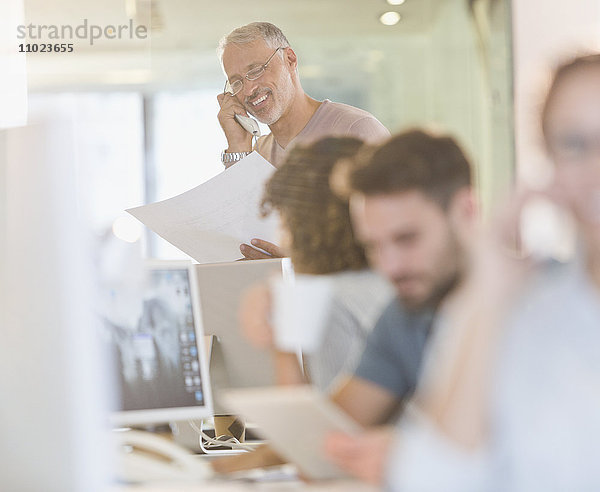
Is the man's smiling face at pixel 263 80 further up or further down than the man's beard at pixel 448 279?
further up

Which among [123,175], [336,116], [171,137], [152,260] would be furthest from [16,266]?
[171,137]

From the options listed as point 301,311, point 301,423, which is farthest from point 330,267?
point 301,423

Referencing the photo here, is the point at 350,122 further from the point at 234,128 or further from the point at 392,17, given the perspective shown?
the point at 392,17

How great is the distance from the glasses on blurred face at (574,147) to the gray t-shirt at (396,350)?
182 mm

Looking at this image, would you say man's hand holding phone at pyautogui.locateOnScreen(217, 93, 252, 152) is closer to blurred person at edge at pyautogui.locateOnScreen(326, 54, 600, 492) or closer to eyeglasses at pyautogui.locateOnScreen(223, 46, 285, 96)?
eyeglasses at pyautogui.locateOnScreen(223, 46, 285, 96)

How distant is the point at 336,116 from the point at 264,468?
1.97ft

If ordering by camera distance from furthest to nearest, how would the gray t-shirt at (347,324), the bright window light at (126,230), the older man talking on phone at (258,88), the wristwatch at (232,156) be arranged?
the wristwatch at (232,156), the older man talking on phone at (258,88), the bright window light at (126,230), the gray t-shirt at (347,324)

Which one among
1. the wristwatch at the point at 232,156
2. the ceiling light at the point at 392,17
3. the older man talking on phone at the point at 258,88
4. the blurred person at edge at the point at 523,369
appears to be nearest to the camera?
the blurred person at edge at the point at 523,369

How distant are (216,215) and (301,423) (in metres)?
0.57

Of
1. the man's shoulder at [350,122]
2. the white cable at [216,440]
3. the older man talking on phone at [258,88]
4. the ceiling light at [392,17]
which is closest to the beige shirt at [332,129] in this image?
the man's shoulder at [350,122]

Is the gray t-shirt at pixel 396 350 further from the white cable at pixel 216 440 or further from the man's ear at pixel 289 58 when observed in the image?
the man's ear at pixel 289 58

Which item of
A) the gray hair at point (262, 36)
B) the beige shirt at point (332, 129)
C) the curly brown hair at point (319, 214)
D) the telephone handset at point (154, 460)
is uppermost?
the gray hair at point (262, 36)

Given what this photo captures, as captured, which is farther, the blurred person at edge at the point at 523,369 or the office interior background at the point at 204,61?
the office interior background at the point at 204,61

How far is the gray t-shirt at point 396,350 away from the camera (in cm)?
81
